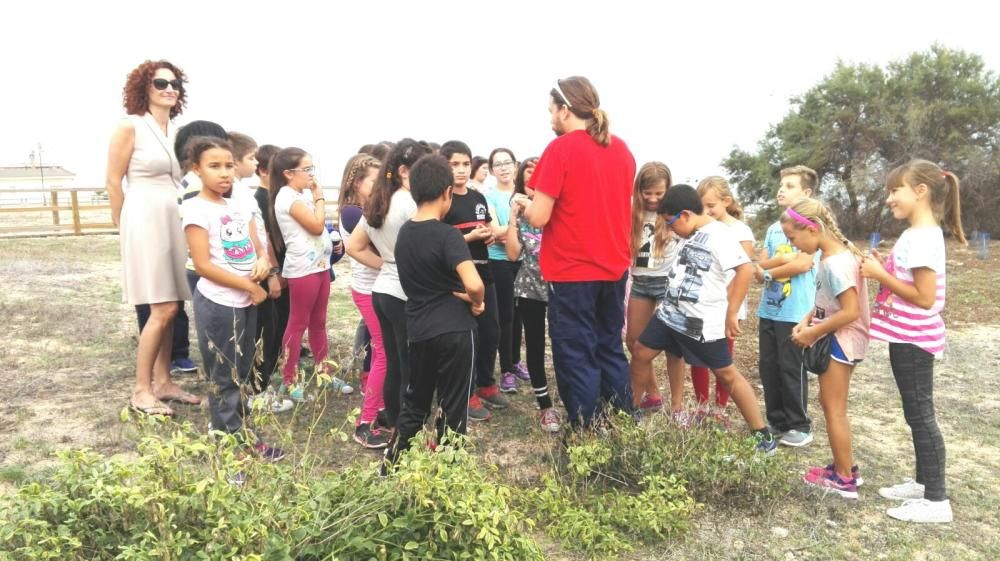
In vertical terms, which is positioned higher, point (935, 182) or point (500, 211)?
point (935, 182)

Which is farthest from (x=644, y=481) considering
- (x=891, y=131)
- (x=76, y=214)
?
(x=76, y=214)

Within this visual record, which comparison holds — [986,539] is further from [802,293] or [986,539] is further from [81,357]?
[81,357]

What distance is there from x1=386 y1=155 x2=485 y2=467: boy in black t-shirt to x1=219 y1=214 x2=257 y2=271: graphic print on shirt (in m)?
0.96

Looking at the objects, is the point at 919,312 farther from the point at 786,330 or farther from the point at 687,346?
the point at 687,346

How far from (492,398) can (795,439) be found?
6.42 feet

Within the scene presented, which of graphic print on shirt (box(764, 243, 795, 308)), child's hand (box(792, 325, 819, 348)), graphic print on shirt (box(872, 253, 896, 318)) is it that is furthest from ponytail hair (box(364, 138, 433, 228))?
graphic print on shirt (box(872, 253, 896, 318))

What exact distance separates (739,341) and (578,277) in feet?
12.3

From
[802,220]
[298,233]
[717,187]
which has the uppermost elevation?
[717,187]

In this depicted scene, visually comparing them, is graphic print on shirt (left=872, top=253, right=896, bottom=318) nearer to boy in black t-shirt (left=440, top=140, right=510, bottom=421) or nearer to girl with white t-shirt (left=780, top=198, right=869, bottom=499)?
girl with white t-shirt (left=780, top=198, right=869, bottom=499)

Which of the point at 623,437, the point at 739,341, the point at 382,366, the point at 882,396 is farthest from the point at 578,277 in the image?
the point at 739,341

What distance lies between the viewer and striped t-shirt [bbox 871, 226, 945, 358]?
3.16 m

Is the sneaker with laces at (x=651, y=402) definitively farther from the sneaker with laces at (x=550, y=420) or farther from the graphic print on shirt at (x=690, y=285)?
the graphic print on shirt at (x=690, y=285)

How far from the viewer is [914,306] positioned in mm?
3256

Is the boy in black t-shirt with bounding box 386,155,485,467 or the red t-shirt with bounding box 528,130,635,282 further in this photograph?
the red t-shirt with bounding box 528,130,635,282
